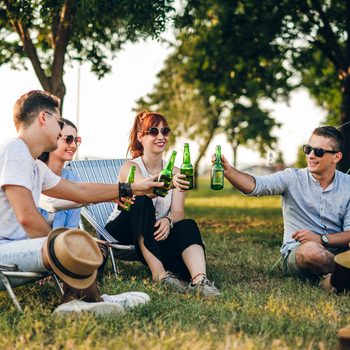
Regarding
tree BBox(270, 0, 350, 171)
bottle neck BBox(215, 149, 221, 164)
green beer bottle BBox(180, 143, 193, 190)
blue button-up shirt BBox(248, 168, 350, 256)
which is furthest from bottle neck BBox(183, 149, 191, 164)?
tree BBox(270, 0, 350, 171)

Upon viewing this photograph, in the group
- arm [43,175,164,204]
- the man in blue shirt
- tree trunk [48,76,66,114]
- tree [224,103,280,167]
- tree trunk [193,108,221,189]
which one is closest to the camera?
arm [43,175,164,204]

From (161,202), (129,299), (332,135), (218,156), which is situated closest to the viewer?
(129,299)

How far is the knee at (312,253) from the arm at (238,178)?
68cm

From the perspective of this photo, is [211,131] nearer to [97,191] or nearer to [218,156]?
[218,156]

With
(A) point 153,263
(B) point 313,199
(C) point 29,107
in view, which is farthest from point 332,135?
(C) point 29,107

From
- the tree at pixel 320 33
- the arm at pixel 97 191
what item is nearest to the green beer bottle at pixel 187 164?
the arm at pixel 97 191

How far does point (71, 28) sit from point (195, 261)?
6813mm

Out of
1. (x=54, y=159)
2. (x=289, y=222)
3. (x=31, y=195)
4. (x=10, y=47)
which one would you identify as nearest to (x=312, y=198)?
(x=289, y=222)

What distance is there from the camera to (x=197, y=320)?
461cm

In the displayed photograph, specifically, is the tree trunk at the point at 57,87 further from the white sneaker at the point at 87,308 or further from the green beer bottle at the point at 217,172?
the white sneaker at the point at 87,308

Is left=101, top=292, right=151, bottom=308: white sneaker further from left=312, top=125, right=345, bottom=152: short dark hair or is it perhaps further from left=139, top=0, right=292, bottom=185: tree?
left=139, top=0, right=292, bottom=185: tree

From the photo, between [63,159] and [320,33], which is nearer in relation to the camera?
[63,159]

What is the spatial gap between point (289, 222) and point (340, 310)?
1.50 metres

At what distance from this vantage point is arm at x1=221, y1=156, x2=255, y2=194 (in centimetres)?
594
